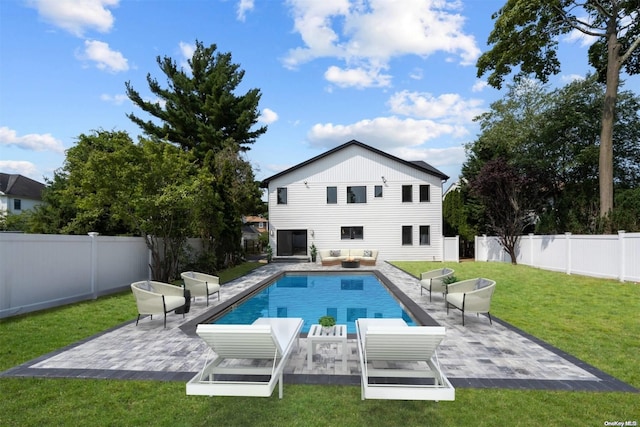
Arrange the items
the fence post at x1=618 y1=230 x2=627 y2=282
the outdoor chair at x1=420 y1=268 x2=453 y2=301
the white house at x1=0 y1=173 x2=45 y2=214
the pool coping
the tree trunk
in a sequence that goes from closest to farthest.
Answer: the pool coping
the outdoor chair at x1=420 y1=268 x2=453 y2=301
the fence post at x1=618 y1=230 x2=627 y2=282
the tree trunk
the white house at x1=0 y1=173 x2=45 y2=214

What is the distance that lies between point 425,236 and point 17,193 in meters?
41.3

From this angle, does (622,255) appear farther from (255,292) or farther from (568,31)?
(255,292)

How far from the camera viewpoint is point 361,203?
23234 mm

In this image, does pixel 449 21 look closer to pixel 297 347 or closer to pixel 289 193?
pixel 297 347

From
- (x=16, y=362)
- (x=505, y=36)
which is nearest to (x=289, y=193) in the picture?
(x=505, y=36)

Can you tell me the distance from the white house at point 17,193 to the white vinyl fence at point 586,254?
4183cm

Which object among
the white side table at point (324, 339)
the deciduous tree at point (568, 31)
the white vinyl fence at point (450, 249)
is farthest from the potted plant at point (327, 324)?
the white vinyl fence at point (450, 249)

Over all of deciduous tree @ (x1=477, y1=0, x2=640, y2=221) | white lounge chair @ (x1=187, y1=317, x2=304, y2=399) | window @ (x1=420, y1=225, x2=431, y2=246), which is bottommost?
white lounge chair @ (x1=187, y1=317, x2=304, y2=399)

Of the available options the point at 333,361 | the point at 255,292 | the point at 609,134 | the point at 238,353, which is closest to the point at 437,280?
the point at 333,361

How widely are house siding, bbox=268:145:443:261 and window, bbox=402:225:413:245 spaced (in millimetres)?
221

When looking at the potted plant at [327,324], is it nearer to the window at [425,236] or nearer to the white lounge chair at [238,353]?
the white lounge chair at [238,353]

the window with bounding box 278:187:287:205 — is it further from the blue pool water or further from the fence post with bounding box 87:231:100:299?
the fence post with bounding box 87:231:100:299

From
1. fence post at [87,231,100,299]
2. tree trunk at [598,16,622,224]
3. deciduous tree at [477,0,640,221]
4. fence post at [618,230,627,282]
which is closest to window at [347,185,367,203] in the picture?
deciduous tree at [477,0,640,221]

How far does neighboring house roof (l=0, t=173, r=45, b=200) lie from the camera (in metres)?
35.5
